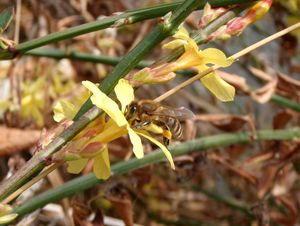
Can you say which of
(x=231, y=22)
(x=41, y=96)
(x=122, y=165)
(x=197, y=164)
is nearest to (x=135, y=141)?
(x=231, y=22)

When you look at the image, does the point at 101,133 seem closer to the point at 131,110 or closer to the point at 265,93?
the point at 131,110

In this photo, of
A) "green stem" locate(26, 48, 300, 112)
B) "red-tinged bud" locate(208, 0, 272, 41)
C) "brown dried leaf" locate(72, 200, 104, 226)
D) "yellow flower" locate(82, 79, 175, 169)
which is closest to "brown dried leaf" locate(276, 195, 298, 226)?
"green stem" locate(26, 48, 300, 112)

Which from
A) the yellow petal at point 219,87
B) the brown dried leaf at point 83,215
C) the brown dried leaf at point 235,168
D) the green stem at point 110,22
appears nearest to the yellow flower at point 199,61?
the yellow petal at point 219,87

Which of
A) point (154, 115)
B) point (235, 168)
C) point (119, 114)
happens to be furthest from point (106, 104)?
point (235, 168)

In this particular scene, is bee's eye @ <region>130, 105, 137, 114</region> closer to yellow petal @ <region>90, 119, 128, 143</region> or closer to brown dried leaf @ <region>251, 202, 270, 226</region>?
yellow petal @ <region>90, 119, 128, 143</region>

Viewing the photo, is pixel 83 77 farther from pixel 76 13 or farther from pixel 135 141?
pixel 135 141

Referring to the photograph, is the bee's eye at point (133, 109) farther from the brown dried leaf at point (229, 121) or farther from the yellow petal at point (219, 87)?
the brown dried leaf at point (229, 121)

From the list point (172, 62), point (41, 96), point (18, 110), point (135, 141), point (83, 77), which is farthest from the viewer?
point (83, 77)
